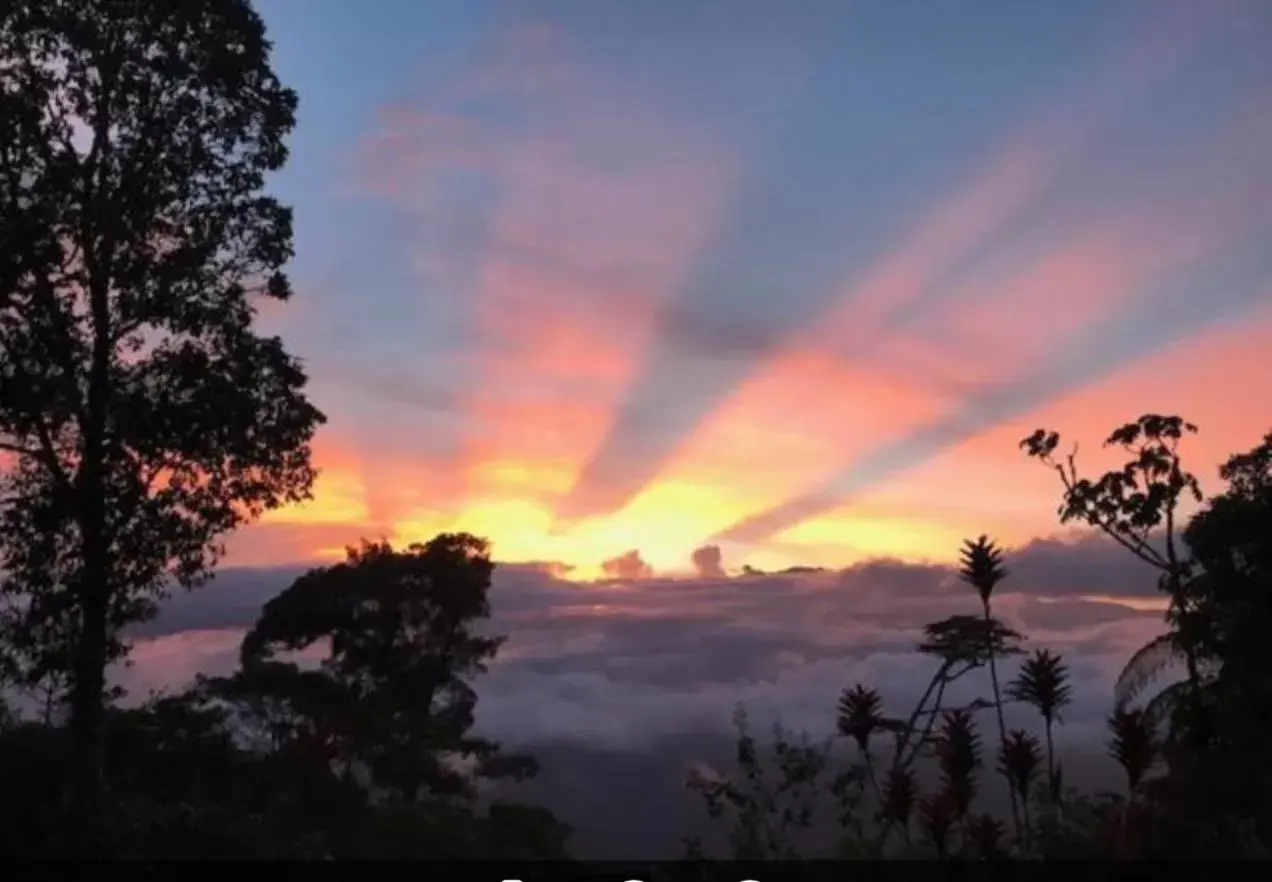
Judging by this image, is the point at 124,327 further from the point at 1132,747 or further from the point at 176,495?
the point at 1132,747

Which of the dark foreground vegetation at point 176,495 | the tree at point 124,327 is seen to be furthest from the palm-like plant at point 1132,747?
the tree at point 124,327

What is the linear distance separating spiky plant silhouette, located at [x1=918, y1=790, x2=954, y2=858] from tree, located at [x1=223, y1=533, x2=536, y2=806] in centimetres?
1522

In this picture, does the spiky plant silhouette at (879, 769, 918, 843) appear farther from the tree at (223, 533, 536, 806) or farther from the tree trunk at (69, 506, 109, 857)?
the tree at (223, 533, 536, 806)

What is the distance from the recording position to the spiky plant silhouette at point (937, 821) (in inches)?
567

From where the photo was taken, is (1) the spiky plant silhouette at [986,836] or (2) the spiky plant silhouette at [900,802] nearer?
(1) the spiky plant silhouette at [986,836]

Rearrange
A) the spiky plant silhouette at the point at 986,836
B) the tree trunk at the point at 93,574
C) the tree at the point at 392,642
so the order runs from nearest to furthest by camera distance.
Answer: the spiky plant silhouette at the point at 986,836, the tree trunk at the point at 93,574, the tree at the point at 392,642

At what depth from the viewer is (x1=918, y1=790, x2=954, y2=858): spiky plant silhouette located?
14.4m

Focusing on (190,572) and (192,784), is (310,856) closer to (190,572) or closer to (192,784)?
(190,572)

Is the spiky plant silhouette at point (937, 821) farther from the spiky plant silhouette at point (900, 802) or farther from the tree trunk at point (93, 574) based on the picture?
the tree trunk at point (93, 574)

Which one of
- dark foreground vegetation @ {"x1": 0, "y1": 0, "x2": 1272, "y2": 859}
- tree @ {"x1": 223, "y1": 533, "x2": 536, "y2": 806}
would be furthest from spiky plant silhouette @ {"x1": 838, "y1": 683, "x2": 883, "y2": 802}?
tree @ {"x1": 223, "y1": 533, "x2": 536, "y2": 806}

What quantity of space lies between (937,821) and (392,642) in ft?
59.5

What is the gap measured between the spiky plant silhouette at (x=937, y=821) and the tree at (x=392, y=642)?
15218 millimetres

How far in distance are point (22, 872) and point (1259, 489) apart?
18879 millimetres

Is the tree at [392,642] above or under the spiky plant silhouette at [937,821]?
above
